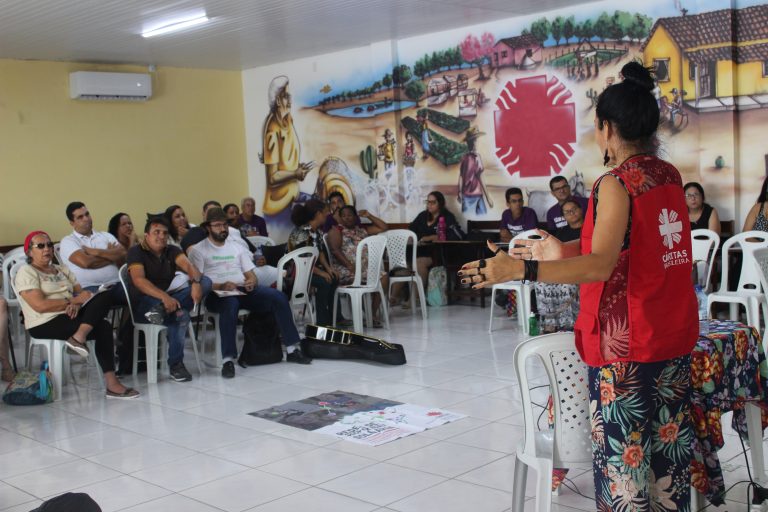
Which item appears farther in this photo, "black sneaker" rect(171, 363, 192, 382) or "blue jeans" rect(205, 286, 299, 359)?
"blue jeans" rect(205, 286, 299, 359)

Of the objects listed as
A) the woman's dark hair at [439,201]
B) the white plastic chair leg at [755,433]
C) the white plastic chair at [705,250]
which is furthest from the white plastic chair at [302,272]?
the white plastic chair leg at [755,433]

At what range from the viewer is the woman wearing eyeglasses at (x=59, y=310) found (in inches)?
221

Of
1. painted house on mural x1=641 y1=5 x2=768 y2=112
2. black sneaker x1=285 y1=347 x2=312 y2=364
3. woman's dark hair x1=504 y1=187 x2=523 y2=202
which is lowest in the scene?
black sneaker x1=285 y1=347 x2=312 y2=364

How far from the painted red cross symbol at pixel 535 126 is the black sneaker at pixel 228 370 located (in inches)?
162

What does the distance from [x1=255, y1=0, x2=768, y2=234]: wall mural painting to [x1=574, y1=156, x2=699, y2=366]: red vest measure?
5.62 metres

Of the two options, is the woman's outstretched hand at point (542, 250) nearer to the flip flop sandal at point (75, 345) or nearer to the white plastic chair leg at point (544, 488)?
the white plastic chair leg at point (544, 488)

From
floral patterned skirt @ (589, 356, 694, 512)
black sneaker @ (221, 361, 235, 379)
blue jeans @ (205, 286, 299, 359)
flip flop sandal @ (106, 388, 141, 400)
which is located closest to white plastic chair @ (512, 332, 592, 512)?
floral patterned skirt @ (589, 356, 694, 512)

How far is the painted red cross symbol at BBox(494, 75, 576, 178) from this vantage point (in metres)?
8.59

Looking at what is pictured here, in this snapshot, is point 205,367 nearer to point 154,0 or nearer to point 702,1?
point 154,0

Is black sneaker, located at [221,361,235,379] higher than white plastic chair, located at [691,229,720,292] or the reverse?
the reverse

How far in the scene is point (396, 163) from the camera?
1009cm

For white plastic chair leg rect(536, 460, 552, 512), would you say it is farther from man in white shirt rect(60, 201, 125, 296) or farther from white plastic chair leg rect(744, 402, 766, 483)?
man in white shirt rect(60, 201, 125, 296)

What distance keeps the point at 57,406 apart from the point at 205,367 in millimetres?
1293

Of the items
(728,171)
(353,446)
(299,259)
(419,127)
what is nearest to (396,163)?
(419,127)
